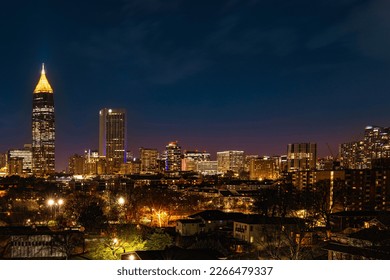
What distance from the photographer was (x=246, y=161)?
112 ft

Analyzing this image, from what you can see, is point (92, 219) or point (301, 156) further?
point (301, 156)

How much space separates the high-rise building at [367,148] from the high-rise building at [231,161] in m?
11.3

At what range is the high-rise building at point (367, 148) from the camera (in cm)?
2228

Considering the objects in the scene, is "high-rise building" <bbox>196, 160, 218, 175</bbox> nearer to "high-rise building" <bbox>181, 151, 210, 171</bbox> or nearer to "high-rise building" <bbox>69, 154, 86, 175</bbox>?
"high-rise building" <bbox>181, 151, 210, 171</bbox>

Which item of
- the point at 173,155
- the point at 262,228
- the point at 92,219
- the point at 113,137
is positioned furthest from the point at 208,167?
the point at 262,228

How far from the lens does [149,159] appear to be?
4091 centimetres

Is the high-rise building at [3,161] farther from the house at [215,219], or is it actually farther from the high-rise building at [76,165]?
the house at [215,219]

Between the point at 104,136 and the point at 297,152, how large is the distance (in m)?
18.0

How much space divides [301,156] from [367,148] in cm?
465

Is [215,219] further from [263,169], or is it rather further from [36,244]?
[263,169]

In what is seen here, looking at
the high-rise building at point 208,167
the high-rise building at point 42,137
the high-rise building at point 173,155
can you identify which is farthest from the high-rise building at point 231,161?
the high-rise building at point 42,137
